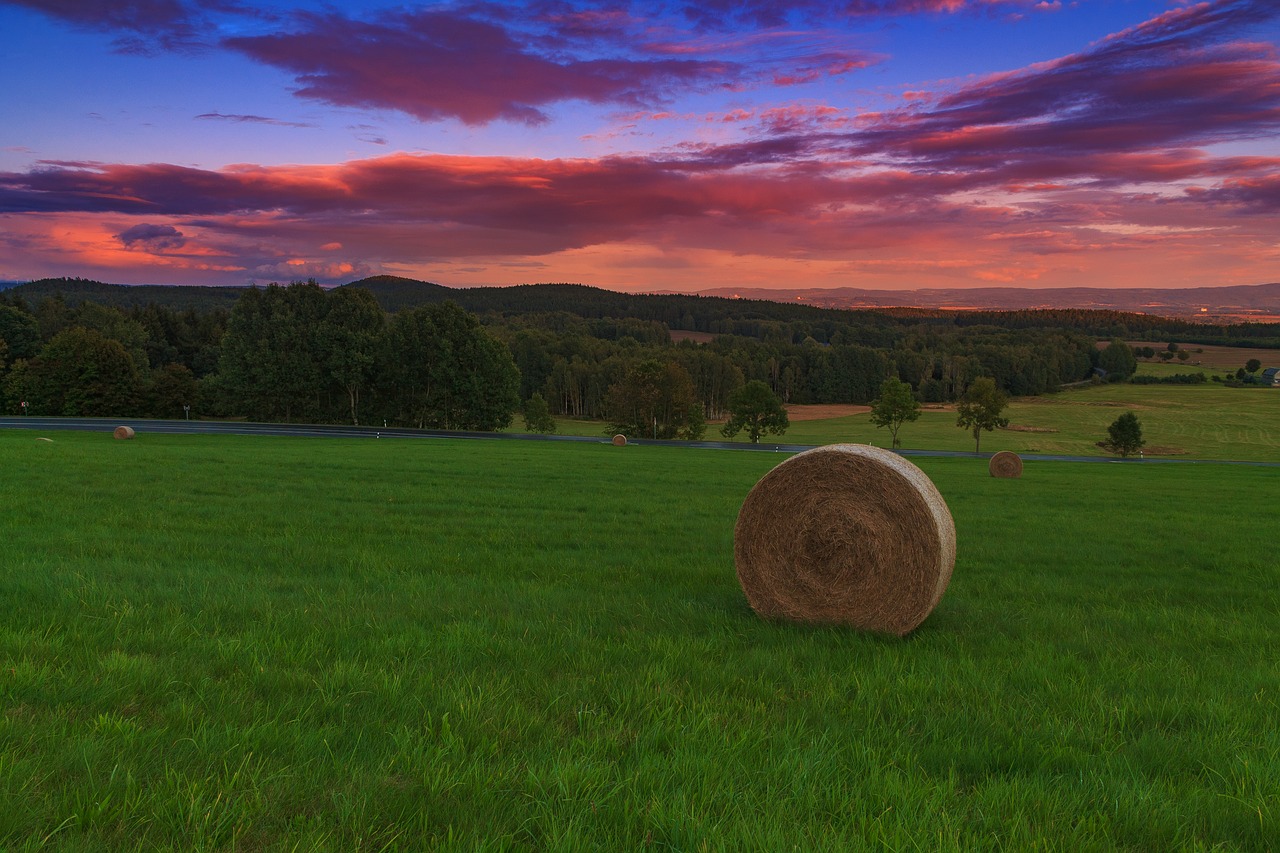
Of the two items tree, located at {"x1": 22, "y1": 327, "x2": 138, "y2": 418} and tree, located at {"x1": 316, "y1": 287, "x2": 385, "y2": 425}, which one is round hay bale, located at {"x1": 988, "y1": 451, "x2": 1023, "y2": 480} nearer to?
tree, located at {"x1": 316, "y1": 287, "x2": 385, "y2": 425}

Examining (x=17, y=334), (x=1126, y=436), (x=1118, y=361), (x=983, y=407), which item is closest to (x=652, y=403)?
(x=983, y=407)

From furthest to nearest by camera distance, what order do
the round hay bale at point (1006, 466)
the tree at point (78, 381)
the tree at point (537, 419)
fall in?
the tree at point (537, 419), the tree at point (78, 381), the round hay bale at point (1006, 466)

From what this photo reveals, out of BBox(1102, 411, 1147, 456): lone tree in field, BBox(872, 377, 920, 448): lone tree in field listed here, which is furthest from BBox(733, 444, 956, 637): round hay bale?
BBox(1102, 411, 1147, 456): lone tree in field

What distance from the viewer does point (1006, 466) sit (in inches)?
1331

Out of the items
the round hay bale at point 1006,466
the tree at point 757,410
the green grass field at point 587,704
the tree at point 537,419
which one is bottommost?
the tree at point 537,419

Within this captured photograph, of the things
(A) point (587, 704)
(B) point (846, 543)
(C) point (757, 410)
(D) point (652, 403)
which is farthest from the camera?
(D) point (652, 403)

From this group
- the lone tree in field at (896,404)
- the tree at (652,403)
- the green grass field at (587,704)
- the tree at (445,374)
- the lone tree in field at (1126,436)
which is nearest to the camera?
the green grass field at (587,704)

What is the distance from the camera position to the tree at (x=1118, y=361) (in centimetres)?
16500

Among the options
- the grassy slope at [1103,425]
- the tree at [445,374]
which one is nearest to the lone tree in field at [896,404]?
the grassy slope at [1103,425]

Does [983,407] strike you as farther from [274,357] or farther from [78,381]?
[78,381]

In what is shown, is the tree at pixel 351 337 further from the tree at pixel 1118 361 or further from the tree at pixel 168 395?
the tree at pixel 1118 361

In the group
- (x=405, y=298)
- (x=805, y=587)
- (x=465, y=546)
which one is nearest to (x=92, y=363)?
(x=465, y=546)

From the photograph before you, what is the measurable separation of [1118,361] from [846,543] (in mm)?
193578

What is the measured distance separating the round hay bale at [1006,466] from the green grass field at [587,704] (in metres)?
23.3
